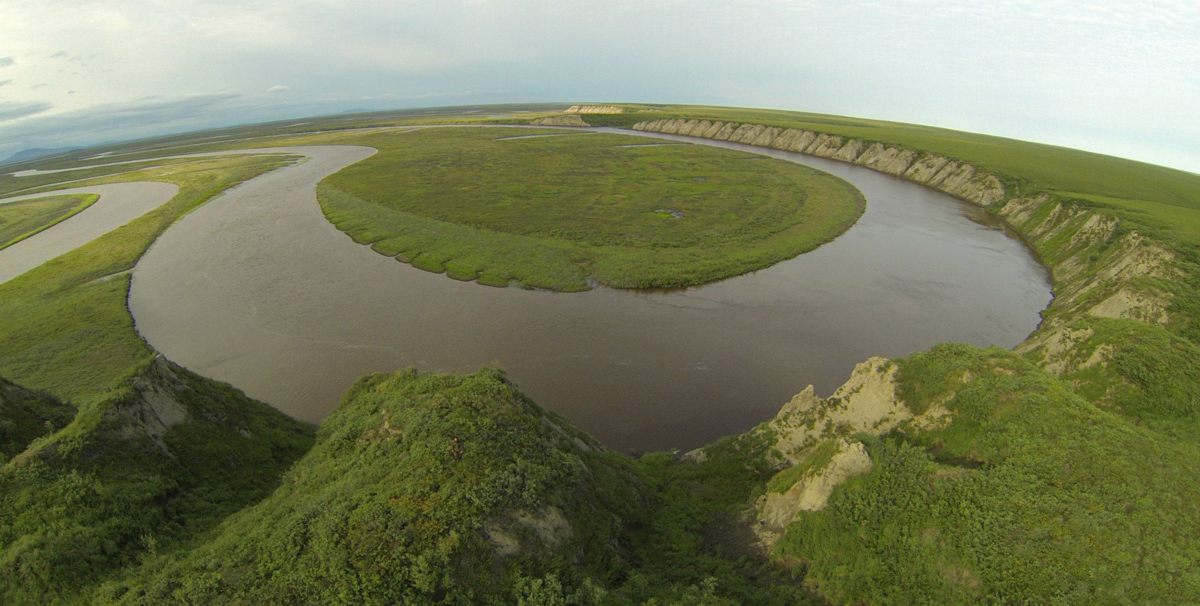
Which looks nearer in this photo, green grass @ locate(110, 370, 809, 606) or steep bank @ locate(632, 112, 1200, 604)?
green grass @ locate(110, 370, 809, 606)

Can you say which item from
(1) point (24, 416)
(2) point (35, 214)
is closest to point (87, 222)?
(2) point (35, 214)

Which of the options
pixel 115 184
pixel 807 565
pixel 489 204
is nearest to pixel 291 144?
pixel 115 184

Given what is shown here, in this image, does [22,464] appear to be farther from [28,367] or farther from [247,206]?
[247,206]

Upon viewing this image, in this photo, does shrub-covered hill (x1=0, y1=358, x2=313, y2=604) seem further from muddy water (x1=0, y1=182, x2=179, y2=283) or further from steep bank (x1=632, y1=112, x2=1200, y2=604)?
muddy water (x1=0, y1=182, x2=179, y2=283)

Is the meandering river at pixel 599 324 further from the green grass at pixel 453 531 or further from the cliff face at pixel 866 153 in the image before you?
the cliff face at pixel 866 153

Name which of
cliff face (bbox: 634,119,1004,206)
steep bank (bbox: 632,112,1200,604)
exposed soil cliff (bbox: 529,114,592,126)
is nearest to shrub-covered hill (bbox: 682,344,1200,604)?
steep bank (bbox: 632,112,1200,604)

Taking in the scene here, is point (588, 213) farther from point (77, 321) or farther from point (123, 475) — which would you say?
point (123, 475)
